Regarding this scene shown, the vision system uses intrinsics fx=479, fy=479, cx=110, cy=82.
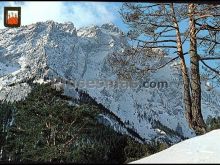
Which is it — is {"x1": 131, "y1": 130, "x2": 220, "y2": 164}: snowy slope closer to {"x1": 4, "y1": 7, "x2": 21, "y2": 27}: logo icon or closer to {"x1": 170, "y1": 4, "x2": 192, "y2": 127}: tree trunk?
{"x1": 4, "y1": 7, "x2": 21, "y2": 27}: logo icon

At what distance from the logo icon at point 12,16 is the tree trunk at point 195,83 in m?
9.84

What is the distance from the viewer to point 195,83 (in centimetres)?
1430

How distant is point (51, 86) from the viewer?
1316 inches

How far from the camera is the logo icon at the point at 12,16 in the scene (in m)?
3.74

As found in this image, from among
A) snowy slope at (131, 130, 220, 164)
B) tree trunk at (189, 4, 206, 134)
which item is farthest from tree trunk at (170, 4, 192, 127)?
snowy slope at (131, 130, 220, 164)

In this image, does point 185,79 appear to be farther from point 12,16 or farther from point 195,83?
point 12,16

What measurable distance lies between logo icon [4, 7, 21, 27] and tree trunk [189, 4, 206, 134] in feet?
32.3

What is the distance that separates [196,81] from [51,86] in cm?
2026

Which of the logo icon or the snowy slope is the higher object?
the logo icon

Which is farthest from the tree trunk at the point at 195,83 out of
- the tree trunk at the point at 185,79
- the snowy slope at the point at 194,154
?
the snowy slope at the point at 194,154

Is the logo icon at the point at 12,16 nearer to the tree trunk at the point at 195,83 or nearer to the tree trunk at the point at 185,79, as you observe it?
the tree trunk at the point at 195,83

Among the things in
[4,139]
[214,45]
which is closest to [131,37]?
[214,45]

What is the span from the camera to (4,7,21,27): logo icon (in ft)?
12.3

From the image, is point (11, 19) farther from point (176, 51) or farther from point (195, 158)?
point (176, 51)
